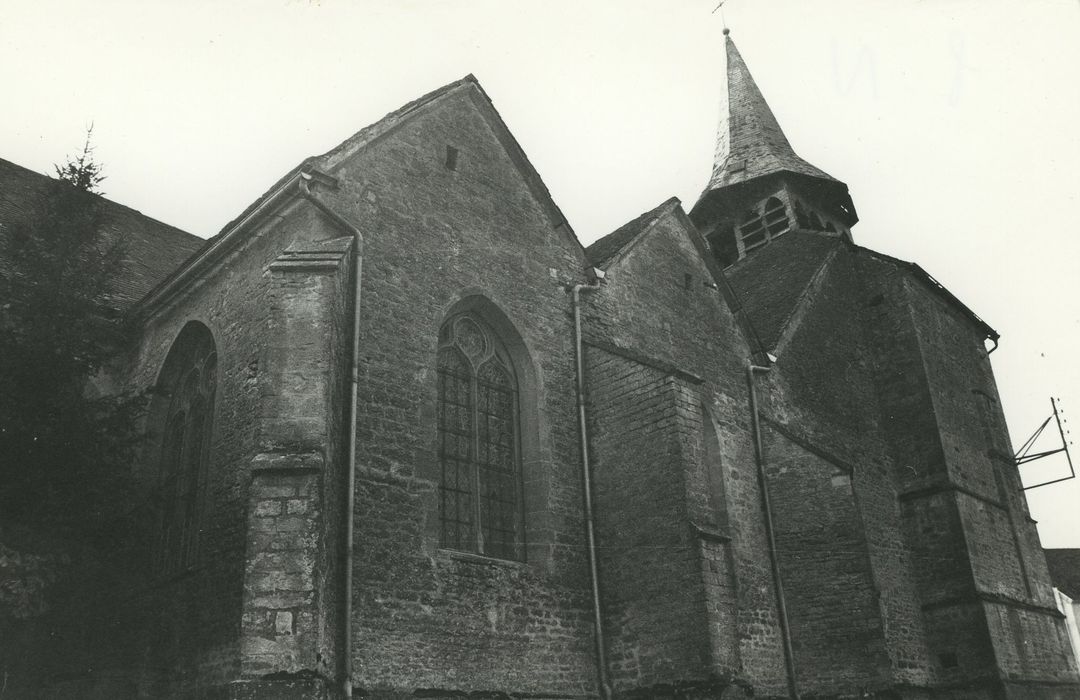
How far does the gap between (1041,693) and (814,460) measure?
7.36m

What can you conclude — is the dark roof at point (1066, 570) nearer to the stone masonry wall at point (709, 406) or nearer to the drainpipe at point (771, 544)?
the drainpipe at point (771, 544)

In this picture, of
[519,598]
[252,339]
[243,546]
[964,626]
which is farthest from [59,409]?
[964,626]

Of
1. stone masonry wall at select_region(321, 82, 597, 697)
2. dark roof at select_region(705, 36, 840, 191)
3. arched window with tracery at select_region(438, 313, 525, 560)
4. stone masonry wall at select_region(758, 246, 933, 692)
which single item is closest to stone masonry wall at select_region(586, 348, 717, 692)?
stone masonry wall at select_region(321, 82, 597, 697)

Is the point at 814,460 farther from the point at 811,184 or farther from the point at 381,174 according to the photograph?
the point at 811,184

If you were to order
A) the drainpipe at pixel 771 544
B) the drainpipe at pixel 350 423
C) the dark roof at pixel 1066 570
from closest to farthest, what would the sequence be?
the drainpipe at pixel 350 423
the drainpipe at pixel 771 544
the dark roof at pixel 1066 570

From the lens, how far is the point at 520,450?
12.8m

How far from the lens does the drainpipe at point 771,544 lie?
13.7 metres

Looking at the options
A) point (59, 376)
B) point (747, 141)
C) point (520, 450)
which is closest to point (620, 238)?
point (520, 450)

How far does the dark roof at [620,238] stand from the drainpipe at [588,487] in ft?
2.33

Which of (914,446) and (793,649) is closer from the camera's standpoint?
(793,649)

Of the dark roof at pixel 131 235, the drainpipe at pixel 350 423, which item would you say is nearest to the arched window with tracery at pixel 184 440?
the dark roof at pixel 131 235

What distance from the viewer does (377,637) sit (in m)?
9.77

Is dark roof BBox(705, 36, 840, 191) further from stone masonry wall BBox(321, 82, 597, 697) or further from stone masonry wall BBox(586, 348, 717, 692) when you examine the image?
stone masonry wall BBox(586, 348, 717, 692)

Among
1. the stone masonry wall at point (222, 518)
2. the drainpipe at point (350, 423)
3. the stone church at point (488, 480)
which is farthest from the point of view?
the stone masonry wall at point (222, 518)
